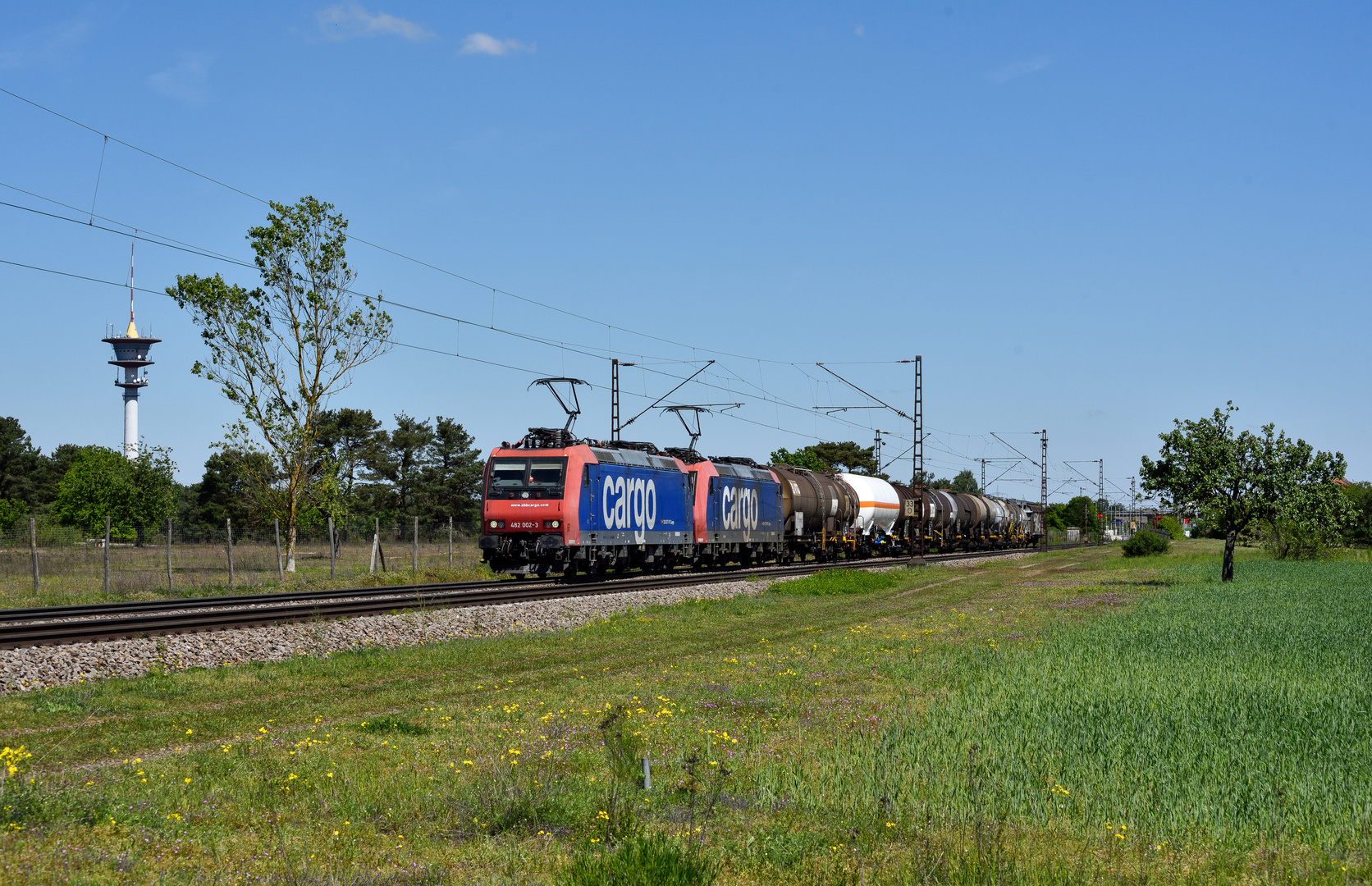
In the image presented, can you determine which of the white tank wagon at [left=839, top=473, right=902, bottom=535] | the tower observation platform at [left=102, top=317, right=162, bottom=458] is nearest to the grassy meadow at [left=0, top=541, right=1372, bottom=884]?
the white tank wagon at [left=839, top=473, right=902, bottom=535]

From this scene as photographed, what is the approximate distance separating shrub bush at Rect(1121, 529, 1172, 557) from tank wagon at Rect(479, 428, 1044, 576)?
10.8 metres

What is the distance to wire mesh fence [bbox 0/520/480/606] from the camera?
103 ft

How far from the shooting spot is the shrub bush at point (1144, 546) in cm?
7038

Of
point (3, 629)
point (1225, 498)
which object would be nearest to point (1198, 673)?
point (3, 629)

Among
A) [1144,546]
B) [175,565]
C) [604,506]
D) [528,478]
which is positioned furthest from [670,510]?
[1144,546]

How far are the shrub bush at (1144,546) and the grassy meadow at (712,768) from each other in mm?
54005

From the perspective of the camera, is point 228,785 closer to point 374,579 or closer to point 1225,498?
point 374,579

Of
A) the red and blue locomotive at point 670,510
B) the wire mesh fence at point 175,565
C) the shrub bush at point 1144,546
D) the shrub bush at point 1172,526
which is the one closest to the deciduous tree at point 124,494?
the wire mesh fence at point 175,565

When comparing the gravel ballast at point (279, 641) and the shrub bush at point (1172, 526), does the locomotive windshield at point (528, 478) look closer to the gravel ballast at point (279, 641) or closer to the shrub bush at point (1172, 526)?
the gravel ballast at point (279, 641)

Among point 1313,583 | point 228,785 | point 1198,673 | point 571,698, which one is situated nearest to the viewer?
point 228,785

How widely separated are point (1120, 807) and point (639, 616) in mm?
17557

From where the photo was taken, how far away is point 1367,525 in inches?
3467

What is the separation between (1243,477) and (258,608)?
30.8 metres

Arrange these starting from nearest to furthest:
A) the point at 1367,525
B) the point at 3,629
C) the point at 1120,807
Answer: the point at 1120,807 → the point at 3,629 → the point at 1367,525
